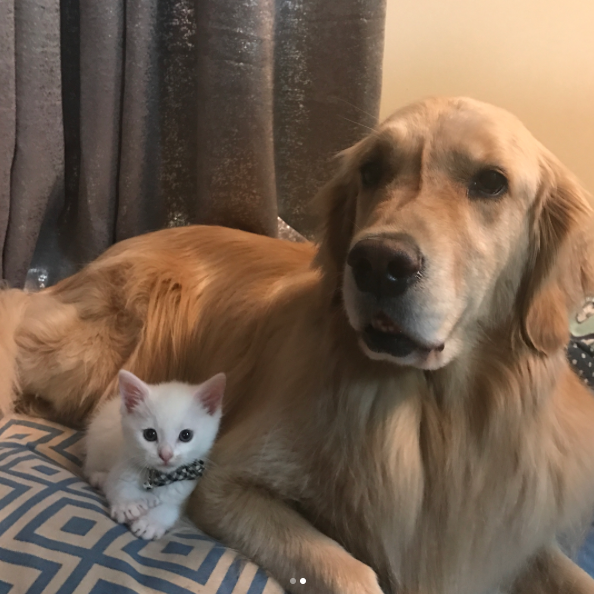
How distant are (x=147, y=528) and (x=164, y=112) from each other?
1.42m

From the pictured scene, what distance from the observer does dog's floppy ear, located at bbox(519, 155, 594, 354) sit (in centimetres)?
103

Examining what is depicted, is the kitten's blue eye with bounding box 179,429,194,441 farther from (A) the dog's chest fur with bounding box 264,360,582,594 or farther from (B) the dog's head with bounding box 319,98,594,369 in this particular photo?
(B) the dog's head with bounding box 319,98,594,369

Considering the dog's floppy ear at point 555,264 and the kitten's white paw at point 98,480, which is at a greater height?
the dog's floppy ear at point 555,264

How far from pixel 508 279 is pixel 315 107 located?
3.81ft

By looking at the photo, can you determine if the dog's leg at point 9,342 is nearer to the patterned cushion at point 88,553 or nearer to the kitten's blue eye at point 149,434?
the patterned cushion at point 88,553

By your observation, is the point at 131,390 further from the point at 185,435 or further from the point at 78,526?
the point at 78,526

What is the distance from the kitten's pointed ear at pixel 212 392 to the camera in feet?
3.94

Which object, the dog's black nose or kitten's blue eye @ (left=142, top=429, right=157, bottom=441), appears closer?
the dog's black nose

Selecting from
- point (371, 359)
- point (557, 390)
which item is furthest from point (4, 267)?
point (557, 390)

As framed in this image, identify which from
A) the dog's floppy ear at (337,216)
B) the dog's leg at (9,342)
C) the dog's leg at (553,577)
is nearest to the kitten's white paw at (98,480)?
the dog's leg at (9,342)

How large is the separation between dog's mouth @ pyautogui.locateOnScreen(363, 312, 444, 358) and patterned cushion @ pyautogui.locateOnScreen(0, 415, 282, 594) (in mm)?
452

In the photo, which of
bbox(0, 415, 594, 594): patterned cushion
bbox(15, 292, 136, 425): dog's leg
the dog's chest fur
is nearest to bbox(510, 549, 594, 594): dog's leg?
the dog's chest fur

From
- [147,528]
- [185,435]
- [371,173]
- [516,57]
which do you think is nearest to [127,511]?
[147,528]

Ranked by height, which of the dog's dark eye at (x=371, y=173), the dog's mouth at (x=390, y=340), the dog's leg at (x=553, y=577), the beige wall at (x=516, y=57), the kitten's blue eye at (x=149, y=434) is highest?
the beige wall at (x=516, y=57)
